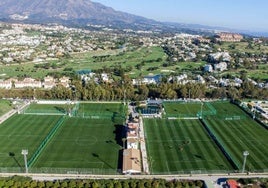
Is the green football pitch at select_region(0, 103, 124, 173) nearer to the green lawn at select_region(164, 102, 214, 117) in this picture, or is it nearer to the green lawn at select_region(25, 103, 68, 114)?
the green lawn at select_region(25, 103, 68, 114)

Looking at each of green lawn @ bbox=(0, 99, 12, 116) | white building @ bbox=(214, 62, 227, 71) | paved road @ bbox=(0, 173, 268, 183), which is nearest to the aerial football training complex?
paved road @ bbox=(0, 173, 268, 183)

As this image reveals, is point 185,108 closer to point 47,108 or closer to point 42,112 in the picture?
point 47,108

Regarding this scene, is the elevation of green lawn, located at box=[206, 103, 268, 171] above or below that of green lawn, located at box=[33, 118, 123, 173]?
above

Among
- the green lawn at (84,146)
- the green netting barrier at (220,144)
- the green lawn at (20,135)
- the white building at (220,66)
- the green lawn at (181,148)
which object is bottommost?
the green lawn at (20,135)

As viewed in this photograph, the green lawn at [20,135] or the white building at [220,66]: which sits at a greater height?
the white building at [220,66]

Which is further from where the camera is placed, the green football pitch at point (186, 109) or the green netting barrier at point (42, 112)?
the green football pitch at point (186, 109)

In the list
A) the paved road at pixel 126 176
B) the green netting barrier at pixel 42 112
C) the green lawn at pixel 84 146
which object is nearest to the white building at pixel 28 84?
the green netting barrier at pixel 42 112

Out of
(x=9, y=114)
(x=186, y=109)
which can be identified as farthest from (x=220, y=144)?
(x=9, y=114)

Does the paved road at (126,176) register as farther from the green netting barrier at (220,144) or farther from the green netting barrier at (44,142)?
the green netting barrier at (44,142)
